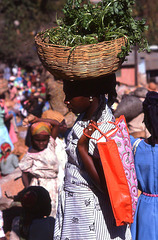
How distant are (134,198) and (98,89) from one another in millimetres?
841

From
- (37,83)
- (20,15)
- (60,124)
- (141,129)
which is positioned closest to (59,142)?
(60,124)

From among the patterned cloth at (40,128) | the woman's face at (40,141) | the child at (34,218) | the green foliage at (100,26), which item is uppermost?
the green foliage at (100,26)

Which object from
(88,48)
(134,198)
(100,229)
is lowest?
(100,229)

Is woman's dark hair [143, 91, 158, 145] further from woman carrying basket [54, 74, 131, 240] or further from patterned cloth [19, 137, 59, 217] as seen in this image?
patterned cloth [19, 137, 59, 217]

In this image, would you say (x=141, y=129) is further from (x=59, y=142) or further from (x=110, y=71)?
(x=110, y=71)

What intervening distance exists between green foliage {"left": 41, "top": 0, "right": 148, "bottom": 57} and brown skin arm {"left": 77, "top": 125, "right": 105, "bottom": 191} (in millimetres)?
645

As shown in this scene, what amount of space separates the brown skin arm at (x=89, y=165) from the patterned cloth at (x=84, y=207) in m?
0.11

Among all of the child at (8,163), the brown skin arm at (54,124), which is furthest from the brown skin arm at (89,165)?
the child at (8,163)

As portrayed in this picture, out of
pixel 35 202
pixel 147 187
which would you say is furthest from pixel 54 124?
pixel 147 187

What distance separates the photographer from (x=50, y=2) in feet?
76.5

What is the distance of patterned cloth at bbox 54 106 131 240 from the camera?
2.80 metres

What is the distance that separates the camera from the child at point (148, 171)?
10.4ft

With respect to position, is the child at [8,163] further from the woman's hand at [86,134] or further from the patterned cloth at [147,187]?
the woman's hand at [86,134]

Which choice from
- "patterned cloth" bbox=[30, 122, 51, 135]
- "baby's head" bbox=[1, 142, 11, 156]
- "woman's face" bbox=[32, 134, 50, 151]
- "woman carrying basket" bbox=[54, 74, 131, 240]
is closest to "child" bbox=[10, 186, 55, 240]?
"woman's face" bbox=[32, 134, 50, 151]
